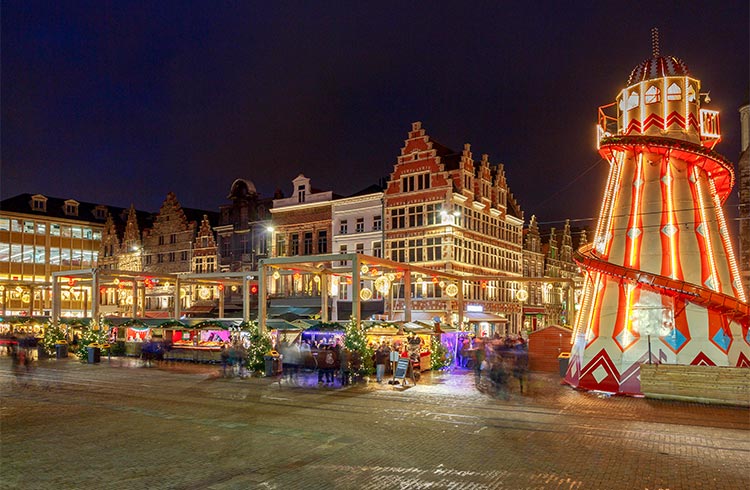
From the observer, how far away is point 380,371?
23344mm

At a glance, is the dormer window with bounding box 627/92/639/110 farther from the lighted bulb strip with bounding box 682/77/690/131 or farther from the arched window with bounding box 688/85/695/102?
the arched window with bounding box 688/85/695/102

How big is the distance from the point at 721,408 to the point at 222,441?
13.4 m

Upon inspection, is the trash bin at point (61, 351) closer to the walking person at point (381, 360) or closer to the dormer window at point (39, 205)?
the walking person at point (381, 360)

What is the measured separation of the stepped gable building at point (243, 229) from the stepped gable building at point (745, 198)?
1376 inches

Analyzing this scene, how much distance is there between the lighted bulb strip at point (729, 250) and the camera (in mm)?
21031

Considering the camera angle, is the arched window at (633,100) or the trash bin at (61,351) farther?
the trash bin at (61,351)

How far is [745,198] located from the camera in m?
32.6

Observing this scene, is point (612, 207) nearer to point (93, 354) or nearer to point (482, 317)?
point (482, 317)

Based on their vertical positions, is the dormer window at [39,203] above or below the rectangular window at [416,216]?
above

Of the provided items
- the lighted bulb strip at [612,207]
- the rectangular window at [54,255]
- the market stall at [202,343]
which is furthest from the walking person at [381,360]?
the rectangular window at [54,255]

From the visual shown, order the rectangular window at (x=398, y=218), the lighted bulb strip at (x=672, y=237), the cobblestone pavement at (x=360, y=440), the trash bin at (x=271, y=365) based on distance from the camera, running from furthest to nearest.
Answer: the rectangular window at (x=398, y=218) → the trash bin at (x=271, y=365) → the lighted bulb strip at (x=672, y=237) → the cobblestone pavement at (x=360, y=440)

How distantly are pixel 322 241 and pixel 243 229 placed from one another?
906 cm

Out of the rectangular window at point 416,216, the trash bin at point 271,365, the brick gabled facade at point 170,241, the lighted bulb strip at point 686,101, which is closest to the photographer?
the lighted bulb strip at point 686,101

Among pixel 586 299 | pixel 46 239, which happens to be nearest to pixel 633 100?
pixel 586 299
